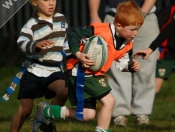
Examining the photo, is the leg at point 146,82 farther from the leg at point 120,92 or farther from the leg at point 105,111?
the leg at point 105,111

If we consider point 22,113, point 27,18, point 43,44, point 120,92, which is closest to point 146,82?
point 120,92

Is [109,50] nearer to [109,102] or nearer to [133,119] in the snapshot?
[109,102]

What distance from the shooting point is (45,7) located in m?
8.29

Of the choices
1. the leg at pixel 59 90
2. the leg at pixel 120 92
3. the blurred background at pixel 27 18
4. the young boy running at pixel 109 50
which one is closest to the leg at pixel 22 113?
the leg at pixel 59 90

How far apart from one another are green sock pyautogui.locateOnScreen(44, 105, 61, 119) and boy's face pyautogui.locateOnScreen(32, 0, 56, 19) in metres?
1.03

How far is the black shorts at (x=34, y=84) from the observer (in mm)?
8284

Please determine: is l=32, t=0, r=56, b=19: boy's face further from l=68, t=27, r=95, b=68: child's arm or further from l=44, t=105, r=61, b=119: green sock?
l=44, t=105, r=61, b=119: green sock

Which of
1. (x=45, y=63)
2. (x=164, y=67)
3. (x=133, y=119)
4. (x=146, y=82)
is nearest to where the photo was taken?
(x=45, y=63)

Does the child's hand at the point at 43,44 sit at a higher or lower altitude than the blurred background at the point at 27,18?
higher

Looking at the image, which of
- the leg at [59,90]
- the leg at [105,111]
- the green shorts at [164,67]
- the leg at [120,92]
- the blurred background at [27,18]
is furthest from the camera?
the blurred background at [27,18]

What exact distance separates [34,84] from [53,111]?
0.55 m

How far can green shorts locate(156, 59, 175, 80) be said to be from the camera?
11.3 metres

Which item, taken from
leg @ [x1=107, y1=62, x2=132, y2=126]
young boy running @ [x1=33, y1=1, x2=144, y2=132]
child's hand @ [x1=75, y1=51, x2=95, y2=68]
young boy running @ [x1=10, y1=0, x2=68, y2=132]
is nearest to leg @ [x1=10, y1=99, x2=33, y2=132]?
young boy running @ [x1=10, y1=0, x2=68, y2=132]

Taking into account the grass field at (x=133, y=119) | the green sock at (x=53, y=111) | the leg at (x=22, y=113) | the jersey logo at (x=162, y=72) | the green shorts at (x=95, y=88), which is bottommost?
the grass field at (x=133, y=119)
